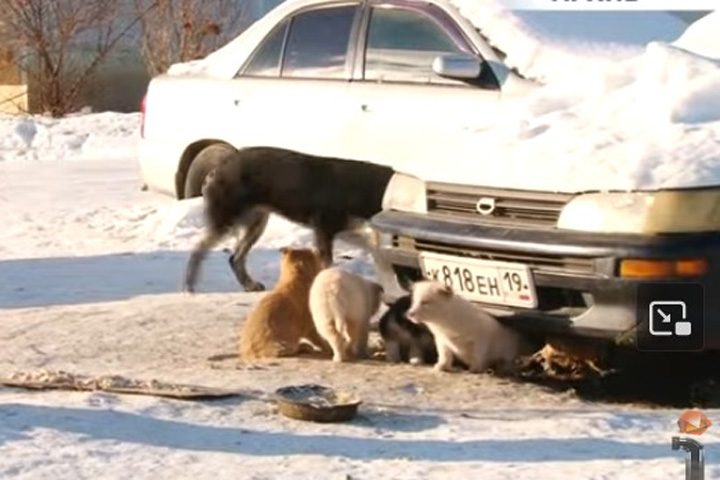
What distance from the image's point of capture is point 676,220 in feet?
18.9

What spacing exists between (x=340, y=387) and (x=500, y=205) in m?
0.95

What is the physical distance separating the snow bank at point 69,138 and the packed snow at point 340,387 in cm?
892

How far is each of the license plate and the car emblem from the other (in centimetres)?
19

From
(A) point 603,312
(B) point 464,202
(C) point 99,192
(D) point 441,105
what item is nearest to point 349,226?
(D) point 441,105

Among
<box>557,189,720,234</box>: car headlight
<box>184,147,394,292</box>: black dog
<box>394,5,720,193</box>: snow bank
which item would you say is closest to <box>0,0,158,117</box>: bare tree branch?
<box>184,147,394,292</box>: black dog

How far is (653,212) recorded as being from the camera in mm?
5793

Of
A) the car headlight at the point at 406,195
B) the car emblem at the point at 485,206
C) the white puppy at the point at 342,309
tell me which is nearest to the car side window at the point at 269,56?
the car headlight at the point at 406,195

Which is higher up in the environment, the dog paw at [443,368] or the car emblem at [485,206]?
the car emblem at [485,206]

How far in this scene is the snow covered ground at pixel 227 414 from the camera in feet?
16.6

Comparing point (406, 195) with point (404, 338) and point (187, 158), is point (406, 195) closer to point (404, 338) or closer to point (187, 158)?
point (404, 338)

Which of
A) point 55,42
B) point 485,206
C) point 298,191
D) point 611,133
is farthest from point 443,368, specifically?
point 55,42

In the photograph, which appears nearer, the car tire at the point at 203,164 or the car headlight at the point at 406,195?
the car headlight at the point at 406,195

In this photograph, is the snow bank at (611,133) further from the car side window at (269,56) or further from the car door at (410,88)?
the car side window at (269,56)

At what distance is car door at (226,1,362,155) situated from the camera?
9070 millimetres
